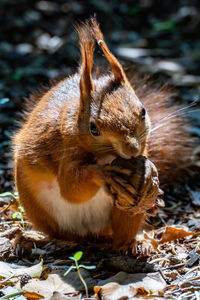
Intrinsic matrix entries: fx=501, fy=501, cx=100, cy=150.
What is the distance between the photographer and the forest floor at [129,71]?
2.32m

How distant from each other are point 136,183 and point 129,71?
A: 68.6 inches

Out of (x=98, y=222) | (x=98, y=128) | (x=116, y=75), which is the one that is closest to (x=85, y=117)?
(x=98, y=128)

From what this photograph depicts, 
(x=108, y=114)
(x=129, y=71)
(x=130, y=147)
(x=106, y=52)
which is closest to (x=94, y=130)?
(x=108, y=114)

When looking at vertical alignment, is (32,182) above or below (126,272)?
above

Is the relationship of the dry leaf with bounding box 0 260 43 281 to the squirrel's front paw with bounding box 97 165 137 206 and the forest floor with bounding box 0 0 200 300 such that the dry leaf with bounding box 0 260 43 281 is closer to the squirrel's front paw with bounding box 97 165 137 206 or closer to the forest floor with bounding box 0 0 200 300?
the forest floor with bounding box 0 0 200 300

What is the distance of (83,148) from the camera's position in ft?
8.09

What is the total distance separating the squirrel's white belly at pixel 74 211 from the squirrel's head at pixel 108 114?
45 centimetres

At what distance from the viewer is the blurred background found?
5.34 metres

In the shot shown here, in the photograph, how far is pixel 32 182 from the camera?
2.84 meters

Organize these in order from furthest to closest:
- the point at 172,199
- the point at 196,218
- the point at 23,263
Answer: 1. the point at 172,199
2. the point at 196,218
3. the point at 23,263

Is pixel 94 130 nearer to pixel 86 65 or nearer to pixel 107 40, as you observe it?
pixel 86 65

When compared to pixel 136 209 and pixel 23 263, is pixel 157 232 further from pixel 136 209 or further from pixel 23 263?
pixel 23 263

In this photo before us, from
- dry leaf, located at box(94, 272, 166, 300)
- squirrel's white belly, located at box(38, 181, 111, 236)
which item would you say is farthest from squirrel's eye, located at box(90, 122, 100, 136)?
dry leaf, located at box(94, 272, 166, 300)

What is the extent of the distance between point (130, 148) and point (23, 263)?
0.91 m
